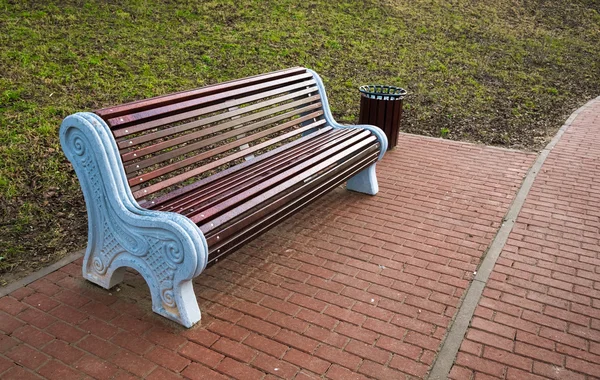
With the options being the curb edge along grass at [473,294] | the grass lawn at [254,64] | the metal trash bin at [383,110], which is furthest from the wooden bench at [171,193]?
the metal trash bin at [383,110]

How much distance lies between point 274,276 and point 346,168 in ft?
4.09

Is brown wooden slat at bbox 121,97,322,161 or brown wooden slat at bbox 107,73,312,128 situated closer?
brown wooden slat at bbox 107,73,312,128

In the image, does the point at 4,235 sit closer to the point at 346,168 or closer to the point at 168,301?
the point at 168,301

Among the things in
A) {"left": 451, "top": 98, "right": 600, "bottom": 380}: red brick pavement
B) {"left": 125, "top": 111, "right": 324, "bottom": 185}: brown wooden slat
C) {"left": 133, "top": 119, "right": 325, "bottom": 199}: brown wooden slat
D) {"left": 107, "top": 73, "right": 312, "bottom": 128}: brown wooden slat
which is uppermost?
{"left": 107, "top": 73, "right": 312, "bottom": 128}: brown wooden slat

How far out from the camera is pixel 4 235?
13.8 ft

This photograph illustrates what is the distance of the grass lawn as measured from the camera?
5125 mm

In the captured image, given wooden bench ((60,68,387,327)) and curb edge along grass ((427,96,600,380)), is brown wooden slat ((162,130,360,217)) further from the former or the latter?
curb edge along grass ((427,96,600,380))

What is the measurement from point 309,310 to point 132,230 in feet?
4.15

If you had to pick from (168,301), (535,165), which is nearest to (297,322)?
(168,301)

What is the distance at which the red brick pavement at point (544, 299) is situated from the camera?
10.0ft

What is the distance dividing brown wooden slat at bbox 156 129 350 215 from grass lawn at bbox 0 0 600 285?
4.33ft

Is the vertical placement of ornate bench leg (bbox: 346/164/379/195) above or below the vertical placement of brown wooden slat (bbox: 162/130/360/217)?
below

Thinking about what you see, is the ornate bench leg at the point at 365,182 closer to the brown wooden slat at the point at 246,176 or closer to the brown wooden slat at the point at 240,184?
the brown wooden slat at the point at 246,176

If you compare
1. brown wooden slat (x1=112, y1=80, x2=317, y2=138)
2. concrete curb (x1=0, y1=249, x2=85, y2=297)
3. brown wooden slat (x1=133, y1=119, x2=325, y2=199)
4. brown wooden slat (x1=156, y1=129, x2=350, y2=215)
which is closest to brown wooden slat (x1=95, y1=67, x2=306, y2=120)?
brown wooden slat (x1=112, y1=80, x2=317, y2=138)
